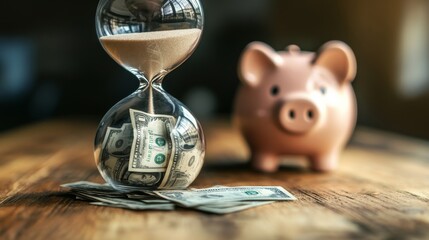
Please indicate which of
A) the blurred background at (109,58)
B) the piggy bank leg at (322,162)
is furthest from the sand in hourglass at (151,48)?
the blurred background at (109,58)

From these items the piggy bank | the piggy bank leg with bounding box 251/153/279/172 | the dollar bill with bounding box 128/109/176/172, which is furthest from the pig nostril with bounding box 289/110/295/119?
the dollar bill with bounding box 128/109/176/172

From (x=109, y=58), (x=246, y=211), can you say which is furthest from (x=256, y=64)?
(x=109, y=58)

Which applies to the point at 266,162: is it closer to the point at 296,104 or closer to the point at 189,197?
the point at 296,104

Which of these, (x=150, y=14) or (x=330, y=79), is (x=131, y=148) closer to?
(x=150, y=14)

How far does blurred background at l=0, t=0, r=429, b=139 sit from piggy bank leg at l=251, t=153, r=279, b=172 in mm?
1620

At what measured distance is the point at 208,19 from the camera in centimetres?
339

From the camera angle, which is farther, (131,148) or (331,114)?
(331,114)

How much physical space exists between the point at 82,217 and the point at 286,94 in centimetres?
60

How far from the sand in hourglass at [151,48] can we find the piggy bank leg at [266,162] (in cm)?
44

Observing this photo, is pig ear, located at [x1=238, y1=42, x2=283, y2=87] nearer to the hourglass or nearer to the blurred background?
the hourglass

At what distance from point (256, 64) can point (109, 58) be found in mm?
1981

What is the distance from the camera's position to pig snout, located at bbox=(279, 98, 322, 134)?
1354 millimetres

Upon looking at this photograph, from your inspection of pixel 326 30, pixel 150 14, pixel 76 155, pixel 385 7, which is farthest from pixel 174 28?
pixel 326 30

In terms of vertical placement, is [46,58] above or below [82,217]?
above
